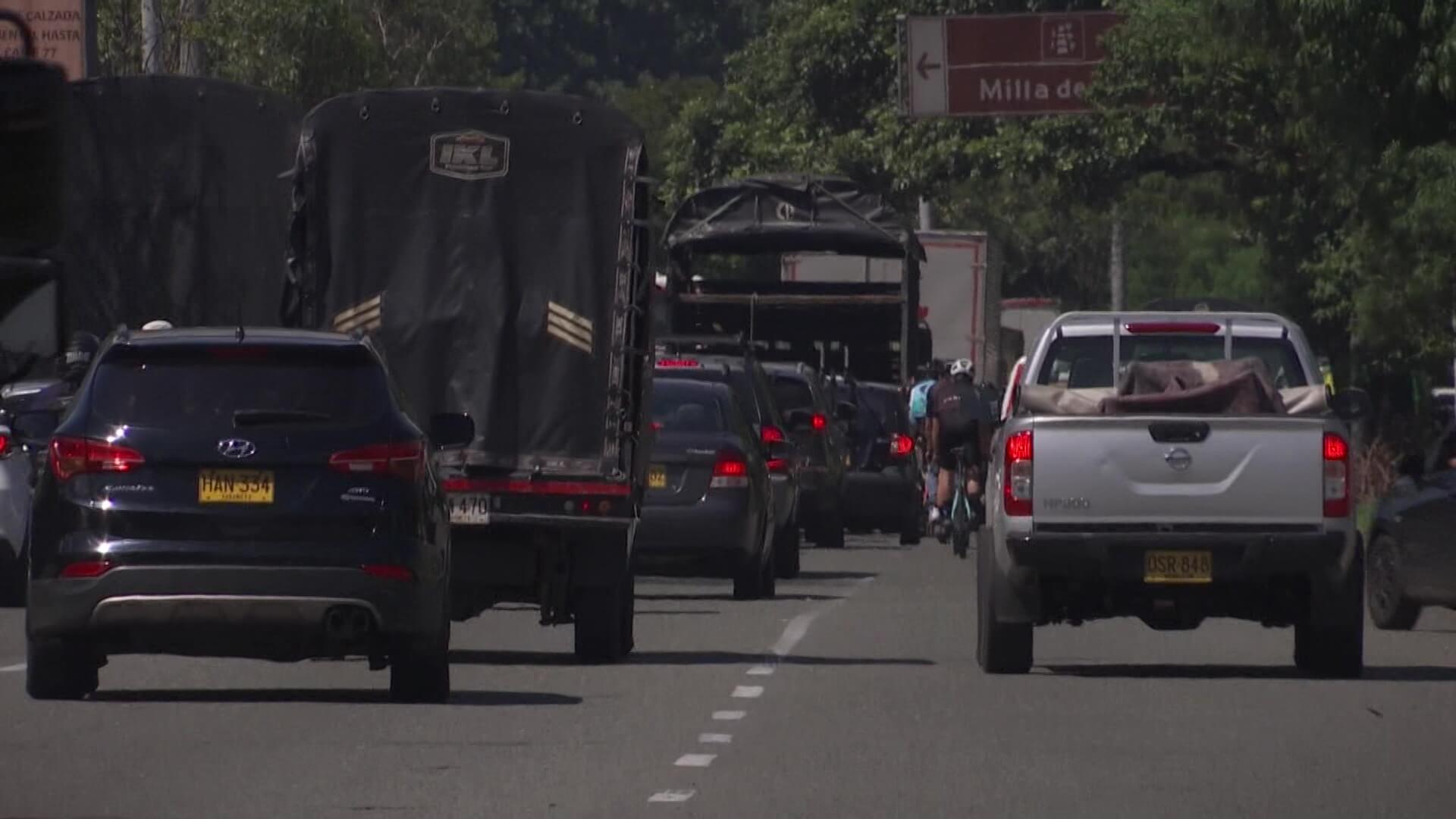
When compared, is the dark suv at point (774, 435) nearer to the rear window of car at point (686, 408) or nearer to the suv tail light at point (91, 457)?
the rear window of car at point (686, 408)

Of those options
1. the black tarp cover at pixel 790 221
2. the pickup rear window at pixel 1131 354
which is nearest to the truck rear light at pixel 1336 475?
the pickup rear window at pixel 1131 354

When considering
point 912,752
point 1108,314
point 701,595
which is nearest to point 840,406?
point 701,595

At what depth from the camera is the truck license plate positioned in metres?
16.4

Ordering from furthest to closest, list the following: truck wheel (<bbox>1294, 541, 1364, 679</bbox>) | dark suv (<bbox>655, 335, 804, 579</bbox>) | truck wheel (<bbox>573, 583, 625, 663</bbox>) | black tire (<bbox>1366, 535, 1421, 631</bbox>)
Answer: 1. dark suv (<bbox>655, 335, 804, 579</bbox>)
2. black tire (<bbox>1366, 535, 1421, 631</bbox>)
3. truck wheel (<bbox>573, 583, 625, 663</bbox>)
4. truck wheel (<bbox>1294, 541, 1364, 679</bbox>)

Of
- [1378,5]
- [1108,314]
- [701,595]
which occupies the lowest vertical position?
[701,595]

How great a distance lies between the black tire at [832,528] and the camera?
31062 mm

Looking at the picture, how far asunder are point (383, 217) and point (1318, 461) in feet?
16.7

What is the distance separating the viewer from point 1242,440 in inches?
621

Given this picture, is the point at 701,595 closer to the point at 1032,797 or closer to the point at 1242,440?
the point at 1242,440

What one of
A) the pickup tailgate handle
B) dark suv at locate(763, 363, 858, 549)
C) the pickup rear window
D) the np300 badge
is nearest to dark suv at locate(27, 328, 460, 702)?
the np300 badge

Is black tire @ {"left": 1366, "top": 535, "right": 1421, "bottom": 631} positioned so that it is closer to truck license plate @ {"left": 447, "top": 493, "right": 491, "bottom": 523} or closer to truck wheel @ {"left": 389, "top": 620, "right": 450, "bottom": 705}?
truck license plate @ {"left": 447, "top": 493, "right": 491, "bottom": 523}

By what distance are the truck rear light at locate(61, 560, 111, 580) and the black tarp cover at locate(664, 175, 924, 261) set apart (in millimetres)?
21656

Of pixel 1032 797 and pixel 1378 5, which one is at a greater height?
pixel 1378 5

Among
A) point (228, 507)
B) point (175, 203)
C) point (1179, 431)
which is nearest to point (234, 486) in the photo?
point (228, 507)
